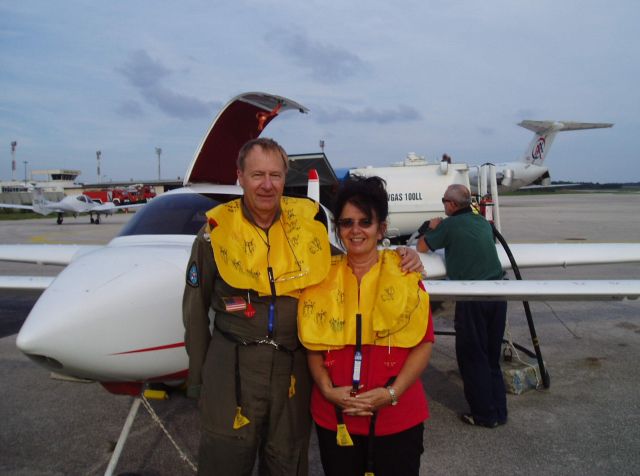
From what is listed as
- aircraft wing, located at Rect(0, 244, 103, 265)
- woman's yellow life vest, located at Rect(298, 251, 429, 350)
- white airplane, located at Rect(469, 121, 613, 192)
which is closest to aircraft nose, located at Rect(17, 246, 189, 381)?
woman's yellow life vest, located at Rect(298, 251, 429, 350)

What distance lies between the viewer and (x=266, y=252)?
195cm

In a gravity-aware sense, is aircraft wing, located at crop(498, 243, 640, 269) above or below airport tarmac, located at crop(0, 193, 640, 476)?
above

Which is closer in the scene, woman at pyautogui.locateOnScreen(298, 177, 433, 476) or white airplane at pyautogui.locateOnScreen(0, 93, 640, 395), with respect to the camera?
woman at pyautogui.locateOnScreen(298, 177, 433, 476)

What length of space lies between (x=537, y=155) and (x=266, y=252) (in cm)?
3498

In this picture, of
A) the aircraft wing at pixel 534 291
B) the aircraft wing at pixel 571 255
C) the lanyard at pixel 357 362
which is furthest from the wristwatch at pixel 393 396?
the aircraft wing at pixel 571 255

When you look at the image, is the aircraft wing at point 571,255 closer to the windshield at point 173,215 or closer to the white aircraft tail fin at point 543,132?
the windshield at point 173,215

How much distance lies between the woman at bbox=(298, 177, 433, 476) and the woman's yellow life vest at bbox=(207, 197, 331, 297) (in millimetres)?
83

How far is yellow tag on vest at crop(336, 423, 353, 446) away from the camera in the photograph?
71.4 inches

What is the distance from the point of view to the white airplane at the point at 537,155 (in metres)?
29.5

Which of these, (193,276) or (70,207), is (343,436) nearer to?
(193,276)

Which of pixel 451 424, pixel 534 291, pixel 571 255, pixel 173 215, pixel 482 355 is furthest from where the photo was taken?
pixel 571 255

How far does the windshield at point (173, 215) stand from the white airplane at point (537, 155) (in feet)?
91.8

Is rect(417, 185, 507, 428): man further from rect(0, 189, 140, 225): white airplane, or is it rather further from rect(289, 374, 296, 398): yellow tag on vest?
rect(0, 189, 140, 225): white airplane

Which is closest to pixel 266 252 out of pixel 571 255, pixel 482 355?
pixel 482 355
